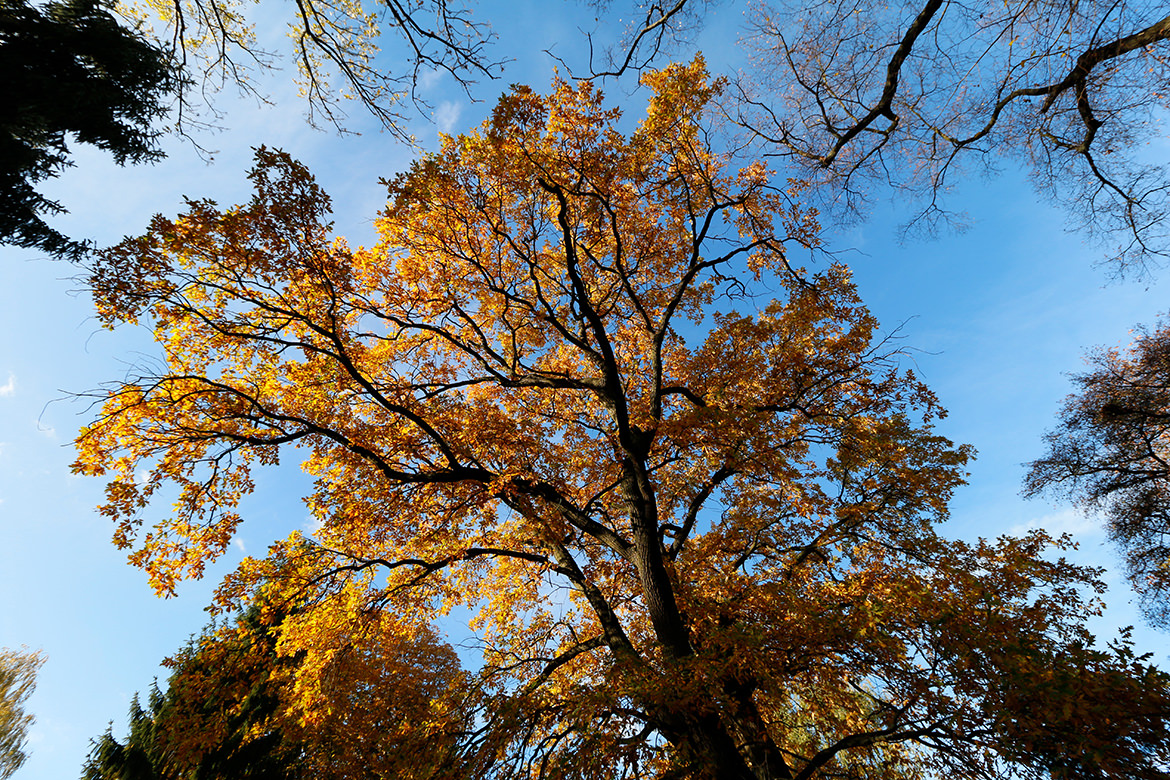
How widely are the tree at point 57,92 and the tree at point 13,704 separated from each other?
2366 cm

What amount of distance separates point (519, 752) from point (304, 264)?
691 cm

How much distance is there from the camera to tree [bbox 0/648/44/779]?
16.8 meters

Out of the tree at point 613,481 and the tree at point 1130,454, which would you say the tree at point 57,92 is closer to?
the tree at point 613,481

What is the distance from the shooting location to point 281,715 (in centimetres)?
793

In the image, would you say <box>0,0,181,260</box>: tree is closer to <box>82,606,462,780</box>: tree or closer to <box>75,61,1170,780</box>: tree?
<box>75,61,1170,780</box>: tree

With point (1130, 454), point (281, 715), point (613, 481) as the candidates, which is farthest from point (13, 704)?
point (1130, 454)

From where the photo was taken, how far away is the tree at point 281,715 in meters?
5.99

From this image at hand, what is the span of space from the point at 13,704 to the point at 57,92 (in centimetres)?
2653

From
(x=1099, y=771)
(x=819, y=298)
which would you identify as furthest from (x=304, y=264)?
(x=1099, y=771)

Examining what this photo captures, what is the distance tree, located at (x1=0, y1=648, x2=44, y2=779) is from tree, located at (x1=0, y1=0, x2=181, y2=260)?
2366 cm

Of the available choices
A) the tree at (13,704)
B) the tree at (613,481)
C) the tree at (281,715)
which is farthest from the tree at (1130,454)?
the tree at (13,704)

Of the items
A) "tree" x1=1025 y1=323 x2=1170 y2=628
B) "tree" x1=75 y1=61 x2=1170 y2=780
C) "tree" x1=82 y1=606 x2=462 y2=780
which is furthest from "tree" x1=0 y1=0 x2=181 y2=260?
"tree" x1=1025 y1=323 x2=1170 y2=628

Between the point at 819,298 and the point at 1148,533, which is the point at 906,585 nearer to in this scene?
the point at 819,298

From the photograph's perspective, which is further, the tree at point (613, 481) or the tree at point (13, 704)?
the tree at point (13, 704)
